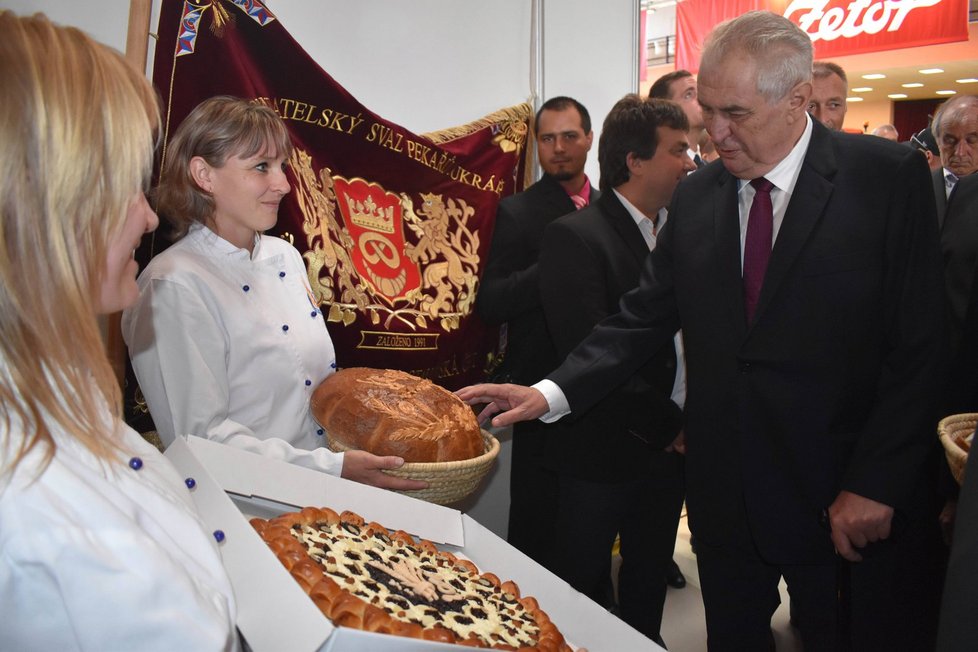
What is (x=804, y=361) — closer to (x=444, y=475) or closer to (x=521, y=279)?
(x=444, y=475)

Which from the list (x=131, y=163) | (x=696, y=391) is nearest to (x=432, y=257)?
(x=696, y=391)

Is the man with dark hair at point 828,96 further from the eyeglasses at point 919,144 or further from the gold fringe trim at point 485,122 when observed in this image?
the eyeglasses at point 919,144

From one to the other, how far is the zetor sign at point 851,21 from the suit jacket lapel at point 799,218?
6146 millimetres

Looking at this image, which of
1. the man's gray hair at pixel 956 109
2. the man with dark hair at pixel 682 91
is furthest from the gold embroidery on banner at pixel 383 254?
the man's gray hair at pixel 956 109

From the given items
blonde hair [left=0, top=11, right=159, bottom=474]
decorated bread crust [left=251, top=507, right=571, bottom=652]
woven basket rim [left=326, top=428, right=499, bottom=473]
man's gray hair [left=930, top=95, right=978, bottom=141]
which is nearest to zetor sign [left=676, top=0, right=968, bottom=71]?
man's gray hair [left=930, top=95, right=978, bottom=141]

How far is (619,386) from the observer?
7.49ft

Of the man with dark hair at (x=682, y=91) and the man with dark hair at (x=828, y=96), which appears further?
the man with dark hair at (x=682, y=91)

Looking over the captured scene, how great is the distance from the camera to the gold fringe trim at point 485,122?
2990 mm

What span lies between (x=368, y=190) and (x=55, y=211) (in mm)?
1986

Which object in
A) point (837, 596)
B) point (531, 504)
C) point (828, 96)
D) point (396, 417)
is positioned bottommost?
point (531, 504)

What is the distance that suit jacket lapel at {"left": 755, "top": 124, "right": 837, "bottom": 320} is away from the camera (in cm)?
163

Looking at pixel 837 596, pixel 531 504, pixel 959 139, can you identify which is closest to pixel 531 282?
pixel 531 504

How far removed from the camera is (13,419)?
0.71 meters

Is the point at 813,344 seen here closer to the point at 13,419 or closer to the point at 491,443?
the point at 491,443
